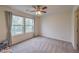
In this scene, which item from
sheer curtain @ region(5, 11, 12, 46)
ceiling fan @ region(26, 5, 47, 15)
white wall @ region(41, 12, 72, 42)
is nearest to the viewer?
ceiling fan @ region(26, 5, 47, 15)

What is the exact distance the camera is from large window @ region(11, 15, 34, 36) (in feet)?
4.84

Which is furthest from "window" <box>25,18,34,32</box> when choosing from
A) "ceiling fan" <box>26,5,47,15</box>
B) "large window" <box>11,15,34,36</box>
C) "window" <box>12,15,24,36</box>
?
"ceiling fan" <box>26,5,47,15</box>

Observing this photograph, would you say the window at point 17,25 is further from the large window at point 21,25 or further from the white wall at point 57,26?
the white wall at point 57,26

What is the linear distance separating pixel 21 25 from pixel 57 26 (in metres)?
0.72

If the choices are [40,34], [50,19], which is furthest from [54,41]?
[50,19]

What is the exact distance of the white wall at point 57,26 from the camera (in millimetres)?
1574

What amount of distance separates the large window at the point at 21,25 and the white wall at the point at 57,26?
27cm

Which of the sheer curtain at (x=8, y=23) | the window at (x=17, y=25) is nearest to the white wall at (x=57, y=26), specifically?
the window at (x=17, y=25)

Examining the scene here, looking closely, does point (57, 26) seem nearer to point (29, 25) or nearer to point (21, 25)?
point (29, 25)

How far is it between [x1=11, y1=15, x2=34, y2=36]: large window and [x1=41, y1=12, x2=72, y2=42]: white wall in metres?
0.27

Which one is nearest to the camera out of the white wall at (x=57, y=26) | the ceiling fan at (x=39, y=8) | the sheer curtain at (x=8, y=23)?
the ceiling fan at (x=39, y=8)

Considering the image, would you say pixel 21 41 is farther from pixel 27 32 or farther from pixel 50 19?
pixel 50 19

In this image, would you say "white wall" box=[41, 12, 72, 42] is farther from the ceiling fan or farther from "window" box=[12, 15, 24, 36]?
"window" box=[12, 15, 24, 36]
